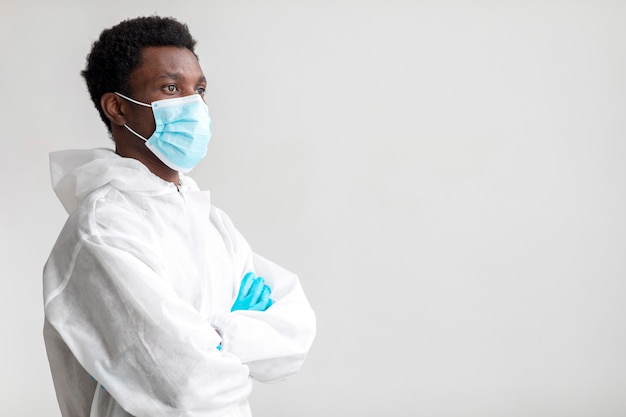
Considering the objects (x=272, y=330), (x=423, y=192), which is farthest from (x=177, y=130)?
(x=423, y=192)

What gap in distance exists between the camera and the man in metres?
1.43

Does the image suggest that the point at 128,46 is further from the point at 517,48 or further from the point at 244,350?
the point at 517,48

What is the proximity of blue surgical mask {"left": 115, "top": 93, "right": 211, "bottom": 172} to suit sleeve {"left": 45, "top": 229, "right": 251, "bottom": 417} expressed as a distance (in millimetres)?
274

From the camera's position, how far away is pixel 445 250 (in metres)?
3.30

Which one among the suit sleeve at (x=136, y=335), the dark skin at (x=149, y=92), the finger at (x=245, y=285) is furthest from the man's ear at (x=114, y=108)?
the finger at (x=245, y=285)

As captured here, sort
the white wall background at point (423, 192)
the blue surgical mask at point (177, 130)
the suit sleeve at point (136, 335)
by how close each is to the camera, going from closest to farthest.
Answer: the suit sleeve at point (136, 335)
the blue surgical mask at point (177, 130)
the white wall background at point (423, 192)

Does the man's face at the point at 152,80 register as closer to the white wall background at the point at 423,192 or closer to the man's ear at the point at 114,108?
the man's ear at the point at 114,108

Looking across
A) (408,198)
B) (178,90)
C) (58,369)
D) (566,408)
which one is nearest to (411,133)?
(408,198)

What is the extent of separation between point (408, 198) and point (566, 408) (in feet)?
3.79

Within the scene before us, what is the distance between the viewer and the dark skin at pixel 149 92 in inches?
66.2

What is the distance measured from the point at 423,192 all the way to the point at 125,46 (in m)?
1.85

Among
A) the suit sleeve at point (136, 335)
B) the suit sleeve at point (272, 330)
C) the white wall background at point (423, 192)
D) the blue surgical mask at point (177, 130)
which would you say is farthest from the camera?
the white wall background at point (423, 192)

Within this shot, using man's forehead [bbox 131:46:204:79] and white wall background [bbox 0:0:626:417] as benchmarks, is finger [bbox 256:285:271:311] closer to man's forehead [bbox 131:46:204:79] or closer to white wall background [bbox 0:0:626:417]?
man's forehead [bbox 131:46:204:79]

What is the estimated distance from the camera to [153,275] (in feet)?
4.83
